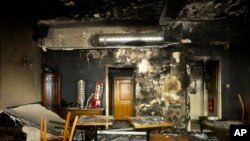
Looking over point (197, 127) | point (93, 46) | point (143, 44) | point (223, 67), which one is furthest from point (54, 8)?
point (197, 127)

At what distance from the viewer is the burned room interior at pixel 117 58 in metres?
5.77

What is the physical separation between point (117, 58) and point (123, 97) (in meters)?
3.25

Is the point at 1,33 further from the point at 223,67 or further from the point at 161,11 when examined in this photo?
the point at 223,67

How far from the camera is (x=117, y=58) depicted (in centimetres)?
803

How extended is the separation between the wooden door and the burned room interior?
9.13 feet

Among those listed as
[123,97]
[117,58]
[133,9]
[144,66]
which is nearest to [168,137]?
[133,9]

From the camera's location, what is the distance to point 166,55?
797cm

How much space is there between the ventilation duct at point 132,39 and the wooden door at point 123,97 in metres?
3.82

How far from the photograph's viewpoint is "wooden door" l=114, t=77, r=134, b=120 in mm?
10852

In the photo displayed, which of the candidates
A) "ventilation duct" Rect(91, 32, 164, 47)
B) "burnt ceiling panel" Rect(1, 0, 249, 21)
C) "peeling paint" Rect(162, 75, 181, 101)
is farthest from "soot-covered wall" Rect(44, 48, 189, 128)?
"burnt ceiling panel" Rect(1, 0, 249, 21)

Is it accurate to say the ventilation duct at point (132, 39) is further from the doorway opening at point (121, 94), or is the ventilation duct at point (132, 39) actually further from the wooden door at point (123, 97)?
the wooden door at point (123, 97)

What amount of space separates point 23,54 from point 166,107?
169 inches

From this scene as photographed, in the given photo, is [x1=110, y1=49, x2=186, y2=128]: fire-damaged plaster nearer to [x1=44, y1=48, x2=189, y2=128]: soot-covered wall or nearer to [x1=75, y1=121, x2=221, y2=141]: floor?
[x1=44, y1=48, x2=189, y2=128]: soot-covered wall

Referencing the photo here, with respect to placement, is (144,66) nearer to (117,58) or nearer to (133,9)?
(117,58)
